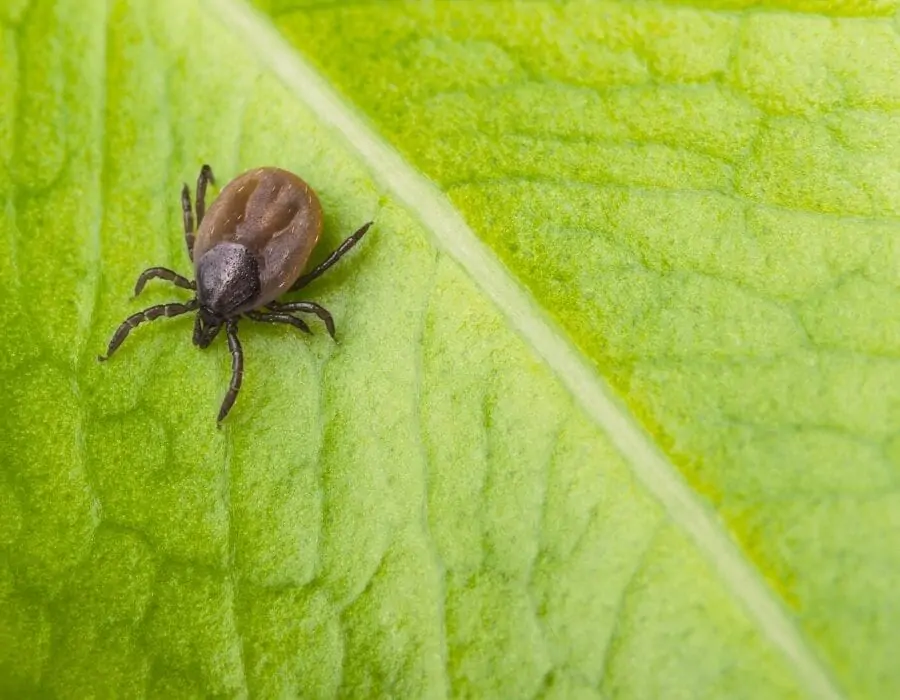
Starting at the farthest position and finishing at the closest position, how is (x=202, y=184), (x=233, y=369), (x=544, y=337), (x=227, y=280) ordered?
(x=227, y=280)
(x=202, y=184)
(x=233, y=369)
(x=544, y=337)

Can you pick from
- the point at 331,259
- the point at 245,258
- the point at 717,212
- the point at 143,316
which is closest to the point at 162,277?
the point at 143,316

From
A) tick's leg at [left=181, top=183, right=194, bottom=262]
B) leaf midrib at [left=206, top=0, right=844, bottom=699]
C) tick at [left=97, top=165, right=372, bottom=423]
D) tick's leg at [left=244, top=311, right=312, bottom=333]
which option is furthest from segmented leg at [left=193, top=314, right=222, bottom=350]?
leaf midrib at [left=206, top=0, right=844, bottom=699]

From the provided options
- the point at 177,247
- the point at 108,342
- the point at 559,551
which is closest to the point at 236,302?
the point at 177,247

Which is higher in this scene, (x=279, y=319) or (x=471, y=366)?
(x=471, y=366)

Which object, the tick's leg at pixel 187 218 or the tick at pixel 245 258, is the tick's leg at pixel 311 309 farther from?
the tick's leg at pixel 187 218

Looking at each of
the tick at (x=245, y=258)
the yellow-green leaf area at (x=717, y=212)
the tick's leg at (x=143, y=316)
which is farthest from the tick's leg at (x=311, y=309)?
the yellow-green leaf area at (x=717, y=212)

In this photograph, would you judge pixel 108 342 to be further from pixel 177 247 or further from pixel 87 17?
pixel 87 17

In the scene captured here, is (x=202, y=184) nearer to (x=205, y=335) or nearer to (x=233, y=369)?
(x=205, y=335)

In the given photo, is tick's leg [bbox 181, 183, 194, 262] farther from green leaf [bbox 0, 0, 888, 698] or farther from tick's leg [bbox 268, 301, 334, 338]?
tick's leg [bbox 268, 301, 334, 338]
